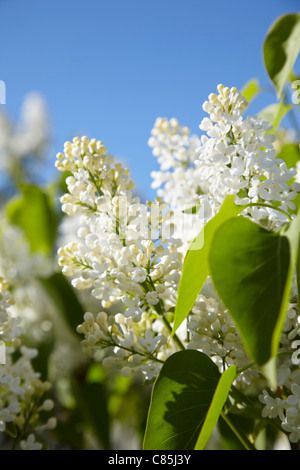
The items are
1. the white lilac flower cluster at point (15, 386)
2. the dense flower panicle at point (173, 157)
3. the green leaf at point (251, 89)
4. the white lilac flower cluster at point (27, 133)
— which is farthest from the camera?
the white lilac flower cluster at point (27, 133)

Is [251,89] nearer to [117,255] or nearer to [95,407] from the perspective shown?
[117,255]

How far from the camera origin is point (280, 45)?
1.94 feet

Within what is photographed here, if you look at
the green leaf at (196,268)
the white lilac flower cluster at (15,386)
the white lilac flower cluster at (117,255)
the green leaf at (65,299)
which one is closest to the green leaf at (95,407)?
the green leaf at (65,299)

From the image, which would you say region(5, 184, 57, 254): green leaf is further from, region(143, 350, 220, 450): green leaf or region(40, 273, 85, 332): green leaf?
region(143, 350, 220, 450): green leaf

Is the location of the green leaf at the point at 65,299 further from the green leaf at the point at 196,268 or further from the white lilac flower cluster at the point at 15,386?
the green leaf at the point at 196,268

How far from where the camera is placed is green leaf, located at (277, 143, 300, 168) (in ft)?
2.28

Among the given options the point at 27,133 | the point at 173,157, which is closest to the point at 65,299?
the point at 173,157

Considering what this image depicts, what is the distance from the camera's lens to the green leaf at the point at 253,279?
323mm

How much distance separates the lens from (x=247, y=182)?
475mm

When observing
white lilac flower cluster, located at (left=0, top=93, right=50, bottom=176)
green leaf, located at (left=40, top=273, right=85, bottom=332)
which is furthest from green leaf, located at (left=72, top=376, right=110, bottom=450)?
white lilac flower cluster, located at (left=0, top=93, right=50, bottom=176)

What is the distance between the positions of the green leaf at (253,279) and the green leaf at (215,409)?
99mm

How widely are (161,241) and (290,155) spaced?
Answer: 31 centimetres
